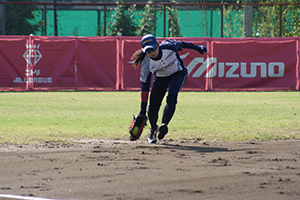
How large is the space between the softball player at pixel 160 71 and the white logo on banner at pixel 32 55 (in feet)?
37.8

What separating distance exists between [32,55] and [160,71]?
39.1 ft

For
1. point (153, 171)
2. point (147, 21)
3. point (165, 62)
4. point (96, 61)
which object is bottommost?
point (153, 171)

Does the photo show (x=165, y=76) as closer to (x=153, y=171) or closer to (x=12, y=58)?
(x=153, y=171)

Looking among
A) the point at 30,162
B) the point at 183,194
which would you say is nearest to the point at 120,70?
the point at 30,162

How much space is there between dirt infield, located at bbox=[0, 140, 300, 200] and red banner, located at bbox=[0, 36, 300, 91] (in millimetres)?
11288

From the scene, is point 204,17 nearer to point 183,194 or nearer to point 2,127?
point 2,127

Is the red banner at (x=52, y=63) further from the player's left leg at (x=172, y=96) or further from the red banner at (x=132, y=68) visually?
the player's left leg at (x=172, y=96)

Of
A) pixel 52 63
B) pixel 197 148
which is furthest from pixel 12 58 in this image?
pixel 197 148

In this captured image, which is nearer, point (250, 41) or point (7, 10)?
point (250, 41)

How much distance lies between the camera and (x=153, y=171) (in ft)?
15.7

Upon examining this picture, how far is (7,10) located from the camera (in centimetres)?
2425

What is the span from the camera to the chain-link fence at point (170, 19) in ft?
69.9

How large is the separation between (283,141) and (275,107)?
205 inches

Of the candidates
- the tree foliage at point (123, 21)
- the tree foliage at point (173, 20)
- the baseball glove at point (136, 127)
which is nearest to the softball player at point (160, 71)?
the baseball glove at point (136, 127)
